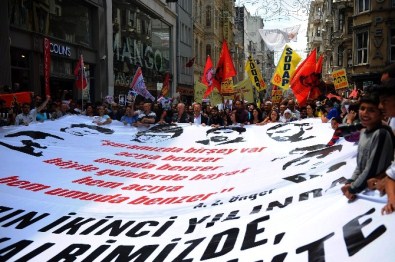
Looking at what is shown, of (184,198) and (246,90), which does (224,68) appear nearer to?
(246,90)

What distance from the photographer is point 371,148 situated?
3.91 metres

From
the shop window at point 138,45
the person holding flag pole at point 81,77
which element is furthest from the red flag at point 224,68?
the shop window at point 138,45

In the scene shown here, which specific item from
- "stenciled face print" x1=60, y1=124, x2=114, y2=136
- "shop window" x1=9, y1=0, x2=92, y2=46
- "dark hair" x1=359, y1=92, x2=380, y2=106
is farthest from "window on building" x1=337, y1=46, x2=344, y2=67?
"dark hair" x1=359, y1=92, x2=380, y2=106

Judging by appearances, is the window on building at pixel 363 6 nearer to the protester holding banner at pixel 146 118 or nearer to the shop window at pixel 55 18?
the shop window at pixel 55 18

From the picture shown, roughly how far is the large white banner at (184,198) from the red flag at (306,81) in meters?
4.25

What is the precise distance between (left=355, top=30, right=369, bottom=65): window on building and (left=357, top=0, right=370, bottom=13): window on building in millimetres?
1769

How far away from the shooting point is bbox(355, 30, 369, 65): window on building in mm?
36000

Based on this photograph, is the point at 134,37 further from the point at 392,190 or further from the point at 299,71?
the point at 392,190

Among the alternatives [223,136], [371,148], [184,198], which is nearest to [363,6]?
[223,136]

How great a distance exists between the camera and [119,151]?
8.54 metres

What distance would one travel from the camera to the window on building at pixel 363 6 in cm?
3593

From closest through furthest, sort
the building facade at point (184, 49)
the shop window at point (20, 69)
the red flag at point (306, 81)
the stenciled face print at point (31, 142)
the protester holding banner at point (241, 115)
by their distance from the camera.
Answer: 1. the stenciled face print at point (31, 142)
2. the protester holding banner at point (241, 115)
3. the red flag at point (306, 81)
4. the shop window at point (20, 69)
5. the building facade at point (184, 49)

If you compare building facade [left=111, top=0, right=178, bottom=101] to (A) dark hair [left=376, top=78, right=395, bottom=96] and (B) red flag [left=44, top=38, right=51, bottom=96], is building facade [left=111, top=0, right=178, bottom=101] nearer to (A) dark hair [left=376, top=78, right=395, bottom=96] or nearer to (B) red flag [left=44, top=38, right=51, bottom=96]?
(B) red flag [left=44, top=38, right=51, bottom=96]

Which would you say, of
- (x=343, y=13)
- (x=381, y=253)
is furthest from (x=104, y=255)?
(x=343, y=13)
